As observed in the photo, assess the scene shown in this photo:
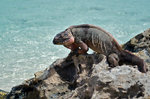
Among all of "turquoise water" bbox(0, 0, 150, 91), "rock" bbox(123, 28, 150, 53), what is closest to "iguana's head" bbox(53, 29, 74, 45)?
"rock" bbox(123, 28, 150, 53)

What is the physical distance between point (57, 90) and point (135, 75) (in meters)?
1.14

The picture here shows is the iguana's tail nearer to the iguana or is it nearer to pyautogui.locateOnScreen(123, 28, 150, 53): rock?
the iguana

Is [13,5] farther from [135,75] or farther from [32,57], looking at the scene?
[135,75]

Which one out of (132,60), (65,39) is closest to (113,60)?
(132,60)

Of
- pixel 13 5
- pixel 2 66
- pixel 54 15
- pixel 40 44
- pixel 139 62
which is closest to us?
pixel 139 62

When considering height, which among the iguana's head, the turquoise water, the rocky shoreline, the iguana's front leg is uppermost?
the iguana's head

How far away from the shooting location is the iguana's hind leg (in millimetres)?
3557

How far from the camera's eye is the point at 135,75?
3.00 metres

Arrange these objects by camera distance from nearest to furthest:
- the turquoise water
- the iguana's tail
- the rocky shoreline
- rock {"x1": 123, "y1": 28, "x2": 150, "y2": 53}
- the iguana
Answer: the rocky shoreline, the iguana's tail, the iguana, rock {"x1": 123, "y1": 28, "x2": 150, "y2": 53}, the turquoise water

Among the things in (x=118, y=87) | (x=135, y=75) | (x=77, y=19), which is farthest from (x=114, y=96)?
(x=77, y=19)

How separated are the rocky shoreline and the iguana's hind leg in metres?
0.07

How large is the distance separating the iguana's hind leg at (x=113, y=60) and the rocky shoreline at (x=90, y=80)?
2.9 inches

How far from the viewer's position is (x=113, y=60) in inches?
142

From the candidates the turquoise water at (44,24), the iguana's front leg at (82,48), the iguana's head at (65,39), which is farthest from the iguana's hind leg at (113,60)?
the turquoise water at (44,24)
